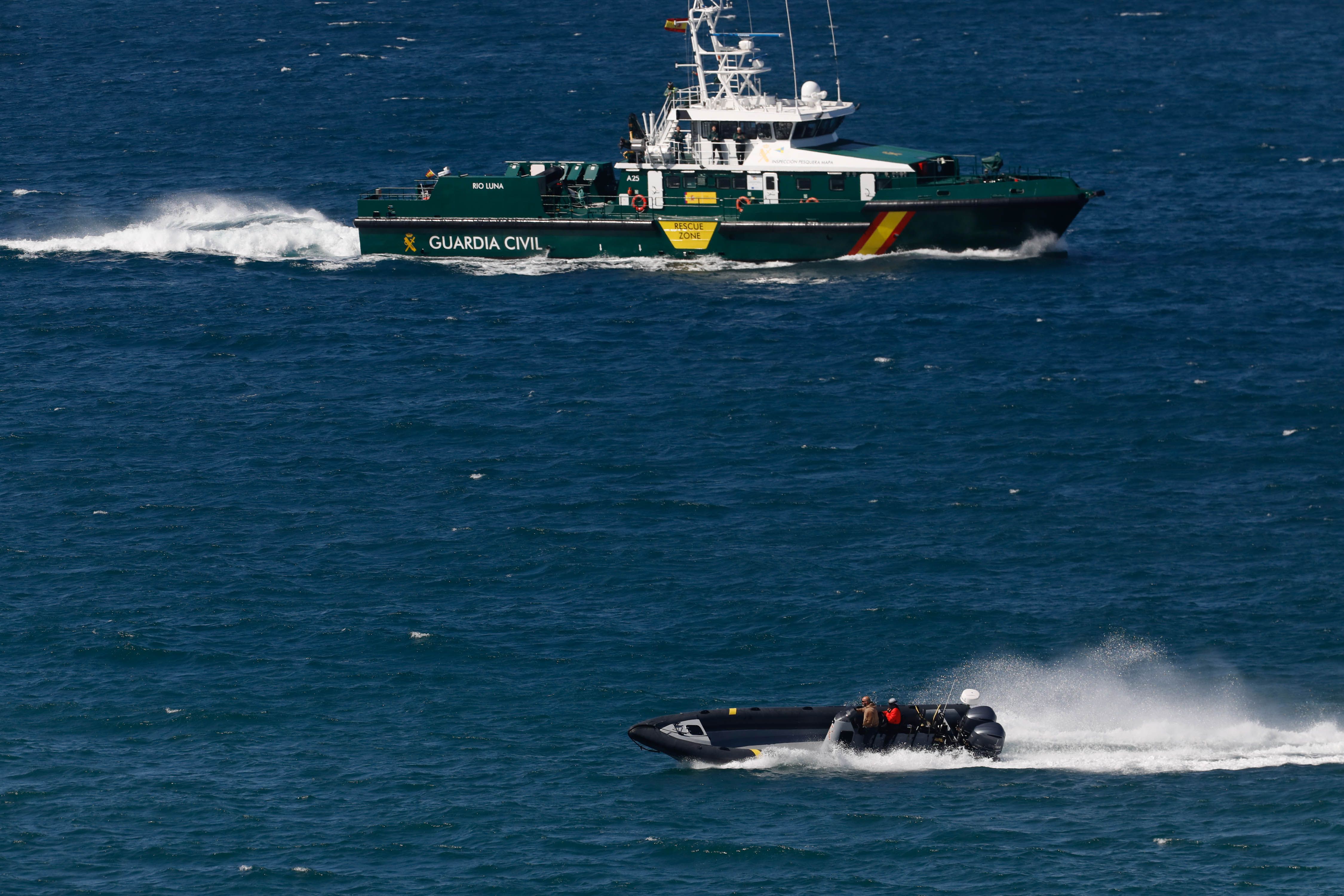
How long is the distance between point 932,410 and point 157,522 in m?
29.8

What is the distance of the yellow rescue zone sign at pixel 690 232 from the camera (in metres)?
89.6

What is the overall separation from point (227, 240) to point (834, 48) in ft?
180

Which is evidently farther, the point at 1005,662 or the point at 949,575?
the point at 949,575

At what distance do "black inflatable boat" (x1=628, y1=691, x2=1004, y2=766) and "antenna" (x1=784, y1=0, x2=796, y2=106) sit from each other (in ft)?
140

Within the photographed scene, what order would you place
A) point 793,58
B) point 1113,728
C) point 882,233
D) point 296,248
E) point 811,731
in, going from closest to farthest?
point 811,731 → point 1113,728 → point 882,233 → point 296,248 → point 793,58

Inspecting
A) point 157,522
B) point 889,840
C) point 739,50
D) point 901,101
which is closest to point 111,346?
point 157,522

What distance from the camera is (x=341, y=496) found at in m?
66.1

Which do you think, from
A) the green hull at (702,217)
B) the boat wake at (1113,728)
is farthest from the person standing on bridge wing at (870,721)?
the green hull at (702,217)

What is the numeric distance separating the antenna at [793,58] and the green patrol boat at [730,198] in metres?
1.53

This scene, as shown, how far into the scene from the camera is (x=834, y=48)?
134 m

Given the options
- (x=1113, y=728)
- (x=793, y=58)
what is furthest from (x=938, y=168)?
(x=1113, y=728)

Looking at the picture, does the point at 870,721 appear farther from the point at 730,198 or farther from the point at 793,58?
the point at 793,58

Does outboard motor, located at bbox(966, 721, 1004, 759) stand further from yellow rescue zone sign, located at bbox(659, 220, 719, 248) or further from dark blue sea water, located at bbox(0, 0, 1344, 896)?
yellow rescue zone sign, located at bbox(659, 220, 719, 248)

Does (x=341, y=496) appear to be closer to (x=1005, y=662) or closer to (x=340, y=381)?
(x=340, y=381)
